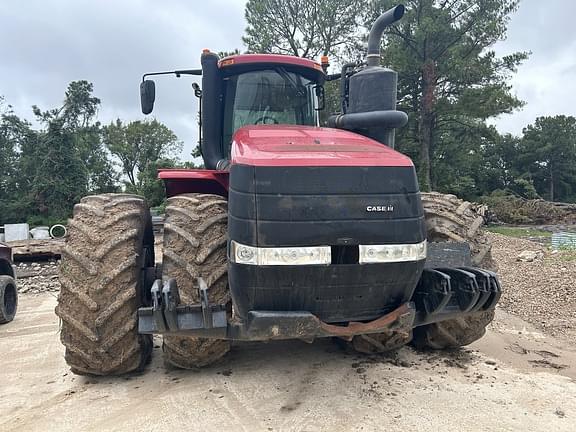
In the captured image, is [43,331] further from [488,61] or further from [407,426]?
[488,61]

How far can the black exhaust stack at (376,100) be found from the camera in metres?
3.99

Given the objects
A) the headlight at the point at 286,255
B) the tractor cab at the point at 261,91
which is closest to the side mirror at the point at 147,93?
the tractor cab at the point at 261,91

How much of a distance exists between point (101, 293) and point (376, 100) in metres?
2.65

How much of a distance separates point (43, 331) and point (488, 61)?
907 inches

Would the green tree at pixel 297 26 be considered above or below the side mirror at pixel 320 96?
above

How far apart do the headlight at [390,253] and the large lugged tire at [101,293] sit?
5.49 feet

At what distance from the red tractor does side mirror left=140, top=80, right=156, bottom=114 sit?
0.69m

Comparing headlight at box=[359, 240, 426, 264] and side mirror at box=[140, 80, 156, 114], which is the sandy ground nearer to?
headlight at box=[359, 240, 426, 264]

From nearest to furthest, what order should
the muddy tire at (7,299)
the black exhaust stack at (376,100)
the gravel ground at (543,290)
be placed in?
the black exhaust stack at (376,100) → the gravel ground at (543,290) → the muddy tire at (7,299)

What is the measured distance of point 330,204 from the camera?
268 centimetres

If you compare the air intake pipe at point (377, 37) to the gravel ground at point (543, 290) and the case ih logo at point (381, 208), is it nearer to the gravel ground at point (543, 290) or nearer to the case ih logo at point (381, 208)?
the case ih logo at point (381, 208)

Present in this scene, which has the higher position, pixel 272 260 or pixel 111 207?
pixel 111 207

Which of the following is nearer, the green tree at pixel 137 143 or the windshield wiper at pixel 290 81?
the windshield wiper at pixel 290 81

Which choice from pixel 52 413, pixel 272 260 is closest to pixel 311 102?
pixel 272 260
